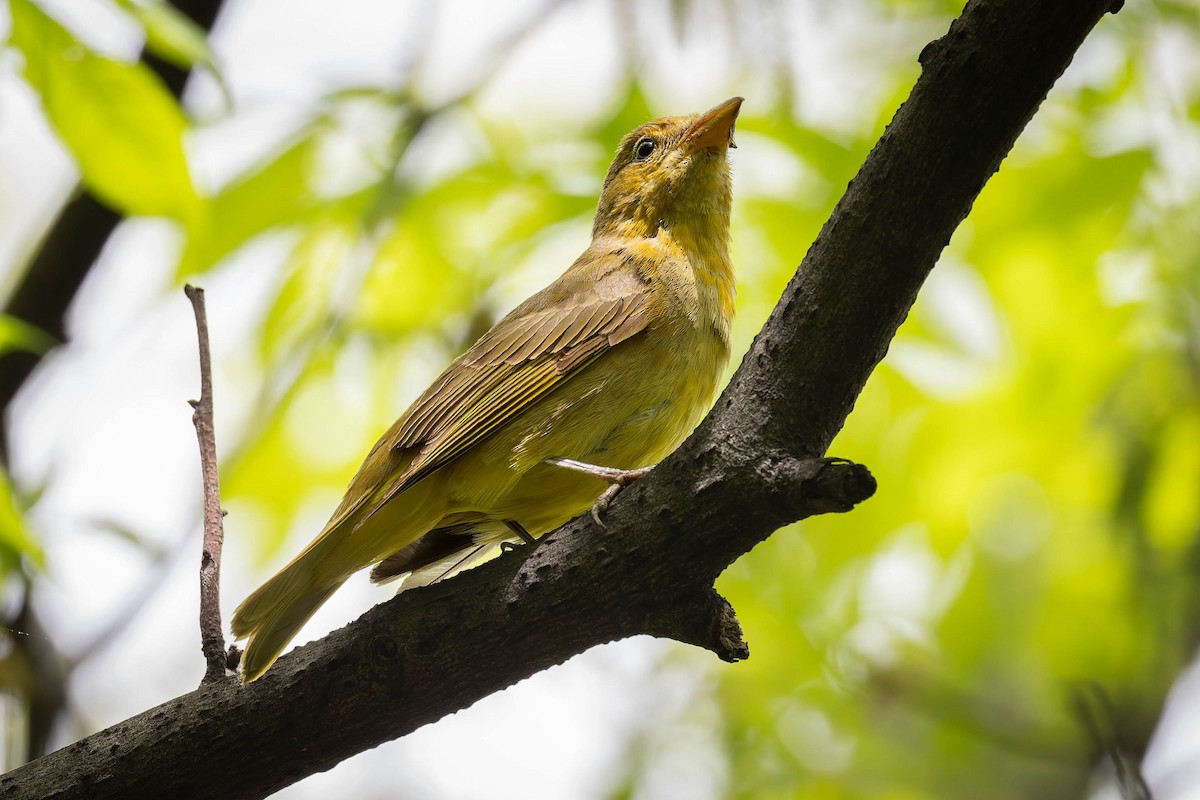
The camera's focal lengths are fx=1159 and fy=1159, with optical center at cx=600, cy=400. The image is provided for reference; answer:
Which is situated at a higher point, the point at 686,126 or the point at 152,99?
the point at 686,126

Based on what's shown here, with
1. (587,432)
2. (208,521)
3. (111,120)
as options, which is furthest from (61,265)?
(587,432)

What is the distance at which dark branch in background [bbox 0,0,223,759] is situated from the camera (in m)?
4.83

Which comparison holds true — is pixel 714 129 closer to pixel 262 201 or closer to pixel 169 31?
pixel 262 201

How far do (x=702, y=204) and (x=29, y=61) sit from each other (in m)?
2.97

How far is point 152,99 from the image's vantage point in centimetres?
336

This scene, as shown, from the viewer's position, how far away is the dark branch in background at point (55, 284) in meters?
4.83

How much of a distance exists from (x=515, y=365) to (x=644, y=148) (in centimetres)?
194

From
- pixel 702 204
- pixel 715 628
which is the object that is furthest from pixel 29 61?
pixel 702 204

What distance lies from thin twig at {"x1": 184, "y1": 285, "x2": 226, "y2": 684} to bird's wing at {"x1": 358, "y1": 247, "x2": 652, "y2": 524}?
24.7 inches

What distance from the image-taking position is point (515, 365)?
4.43 metres

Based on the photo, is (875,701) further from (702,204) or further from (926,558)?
(702,204)

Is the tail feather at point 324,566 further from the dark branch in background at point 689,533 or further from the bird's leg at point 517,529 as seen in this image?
the dark branch in background at point 689,533

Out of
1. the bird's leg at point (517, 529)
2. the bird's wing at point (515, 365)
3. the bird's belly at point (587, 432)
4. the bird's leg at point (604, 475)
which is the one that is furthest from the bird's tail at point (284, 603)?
the bird's leg at point (604, 475)

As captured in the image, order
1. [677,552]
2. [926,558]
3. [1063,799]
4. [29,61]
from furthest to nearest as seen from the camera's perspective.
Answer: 1. [1063,799]
2. [926,558]
3. [29,61]
4. [677,552]
